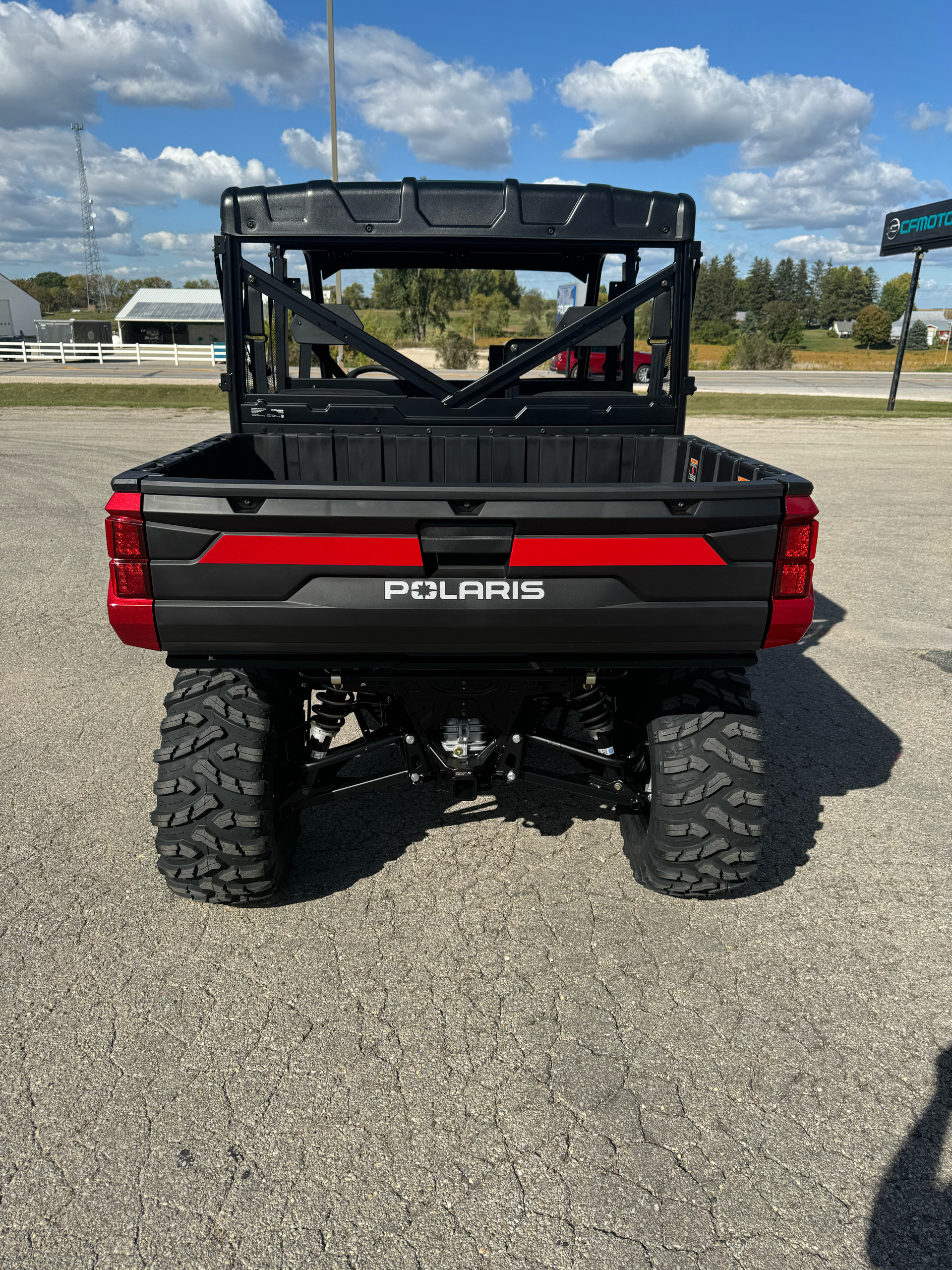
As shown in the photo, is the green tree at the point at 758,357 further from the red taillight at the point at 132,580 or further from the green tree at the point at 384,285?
the red taillight at the point at 132,580

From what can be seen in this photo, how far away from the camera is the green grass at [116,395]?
21.7 metres

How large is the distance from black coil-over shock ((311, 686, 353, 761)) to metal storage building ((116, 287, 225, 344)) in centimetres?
5442

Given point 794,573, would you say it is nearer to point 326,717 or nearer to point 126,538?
point 326,717

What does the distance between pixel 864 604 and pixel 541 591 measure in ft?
17.6

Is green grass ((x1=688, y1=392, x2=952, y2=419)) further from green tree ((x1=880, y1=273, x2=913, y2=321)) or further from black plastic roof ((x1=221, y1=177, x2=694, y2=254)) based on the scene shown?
green tree ((x1=880, y1=273, x2=913, y2=321))

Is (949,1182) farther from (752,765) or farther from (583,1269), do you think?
(752,765)

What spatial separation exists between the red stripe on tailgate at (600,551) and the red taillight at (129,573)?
1.07 meters

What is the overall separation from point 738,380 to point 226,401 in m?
20.3

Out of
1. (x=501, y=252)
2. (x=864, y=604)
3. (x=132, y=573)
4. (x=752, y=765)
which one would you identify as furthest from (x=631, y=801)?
(x=864, y=604)

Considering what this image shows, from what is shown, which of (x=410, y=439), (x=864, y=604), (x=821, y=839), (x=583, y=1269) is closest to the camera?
(x=583, y=1269)

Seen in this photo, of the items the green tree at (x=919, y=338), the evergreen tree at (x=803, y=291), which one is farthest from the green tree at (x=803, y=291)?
the green tree at (x=919, y=338)

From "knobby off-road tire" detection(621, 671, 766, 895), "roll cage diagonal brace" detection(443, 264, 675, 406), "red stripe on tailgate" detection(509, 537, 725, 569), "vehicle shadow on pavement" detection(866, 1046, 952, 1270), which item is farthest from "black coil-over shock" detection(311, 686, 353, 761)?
"vehicle shadow on pavement" detection(866, 1046, 952, 1270)

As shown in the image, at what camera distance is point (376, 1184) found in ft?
7.13

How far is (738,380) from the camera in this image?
34.2 meters
